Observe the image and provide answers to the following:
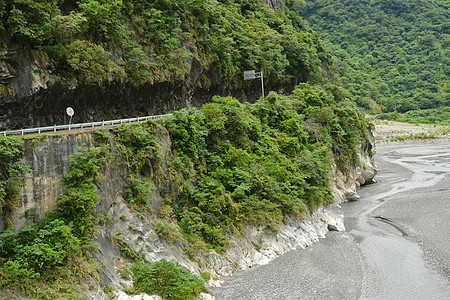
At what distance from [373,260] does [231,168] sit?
10.8 metres

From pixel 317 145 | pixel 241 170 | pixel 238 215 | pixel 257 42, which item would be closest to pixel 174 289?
pixel 238 215

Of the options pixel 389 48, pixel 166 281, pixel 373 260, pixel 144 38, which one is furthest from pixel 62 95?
pixel 389 48

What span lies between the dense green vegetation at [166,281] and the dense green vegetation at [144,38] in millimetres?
11592

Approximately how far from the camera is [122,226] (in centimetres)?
1958

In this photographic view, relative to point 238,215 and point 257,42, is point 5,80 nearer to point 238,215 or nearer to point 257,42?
point 238,215

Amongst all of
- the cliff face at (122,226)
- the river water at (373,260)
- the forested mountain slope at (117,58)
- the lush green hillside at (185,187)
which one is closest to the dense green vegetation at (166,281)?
the lush green hillside at (185,187)

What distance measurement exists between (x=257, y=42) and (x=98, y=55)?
2647 cm

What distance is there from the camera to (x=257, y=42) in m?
47.5

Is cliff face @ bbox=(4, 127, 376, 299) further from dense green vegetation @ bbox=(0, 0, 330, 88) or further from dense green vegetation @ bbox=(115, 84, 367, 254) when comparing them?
dense green vegetation @ bbox=(0, 0, 330, 88)

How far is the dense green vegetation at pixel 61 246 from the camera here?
14.7 m

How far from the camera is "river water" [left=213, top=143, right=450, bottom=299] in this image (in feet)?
70.2

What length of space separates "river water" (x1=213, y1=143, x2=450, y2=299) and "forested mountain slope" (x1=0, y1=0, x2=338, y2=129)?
1356 centimetres

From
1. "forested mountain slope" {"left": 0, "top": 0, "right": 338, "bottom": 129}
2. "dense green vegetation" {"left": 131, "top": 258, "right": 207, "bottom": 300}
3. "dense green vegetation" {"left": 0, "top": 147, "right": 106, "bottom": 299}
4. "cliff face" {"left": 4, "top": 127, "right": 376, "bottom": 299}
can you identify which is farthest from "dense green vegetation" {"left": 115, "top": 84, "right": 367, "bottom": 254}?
"forested mountain slope" {"left": 0, "top": 0, "right": 338, "bottom": 129}

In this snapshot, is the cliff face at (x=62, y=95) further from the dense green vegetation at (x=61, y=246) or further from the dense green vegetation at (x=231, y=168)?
the dense green vegetation at (x=61, y=246)
